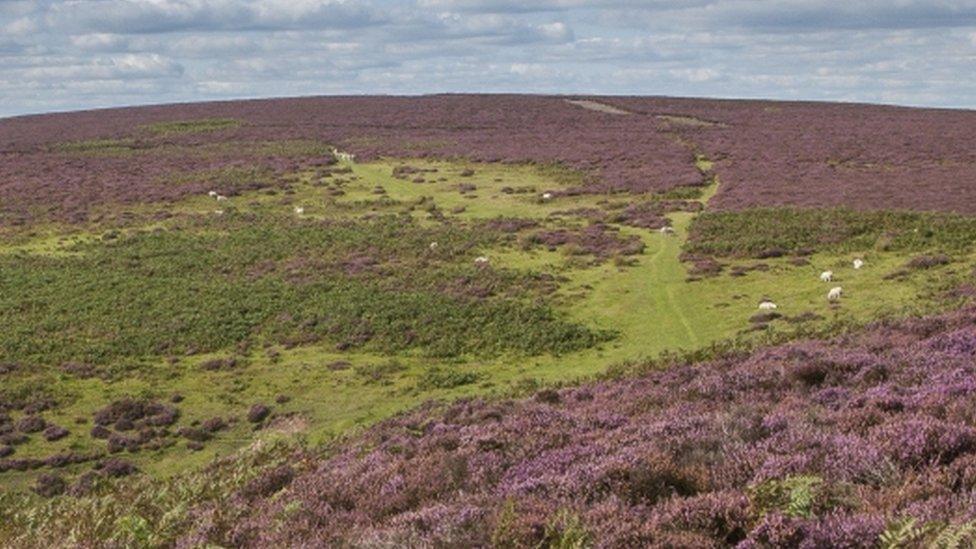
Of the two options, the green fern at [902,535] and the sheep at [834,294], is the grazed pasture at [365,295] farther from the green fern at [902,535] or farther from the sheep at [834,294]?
the sheep at [834,294]

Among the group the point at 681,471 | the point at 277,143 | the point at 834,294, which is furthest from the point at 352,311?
the point at 277,143

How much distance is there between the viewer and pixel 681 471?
1074cm

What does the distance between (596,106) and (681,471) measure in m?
133

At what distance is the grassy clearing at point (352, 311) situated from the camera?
31078mm

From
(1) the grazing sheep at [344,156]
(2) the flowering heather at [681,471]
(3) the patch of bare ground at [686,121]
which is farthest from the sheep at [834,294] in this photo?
(3) the patch of bare ground at [686,121]

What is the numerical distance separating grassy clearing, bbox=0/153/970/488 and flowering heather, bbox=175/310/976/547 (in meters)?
11.0

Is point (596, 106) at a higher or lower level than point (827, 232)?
higher

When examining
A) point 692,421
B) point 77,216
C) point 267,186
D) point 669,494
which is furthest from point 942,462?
point 267,186

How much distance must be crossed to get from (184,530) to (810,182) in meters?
59.5

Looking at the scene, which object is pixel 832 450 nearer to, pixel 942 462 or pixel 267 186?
pixel 942 462

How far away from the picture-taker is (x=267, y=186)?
7544cm

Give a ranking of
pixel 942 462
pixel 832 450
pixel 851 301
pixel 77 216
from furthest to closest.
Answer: pixel 77 216 < pixel 851 301 < pixel 832 450 < pixel 942 462

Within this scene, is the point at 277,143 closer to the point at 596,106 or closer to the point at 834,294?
the point at 596,106

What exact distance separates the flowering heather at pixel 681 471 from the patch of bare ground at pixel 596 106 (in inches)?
4471
